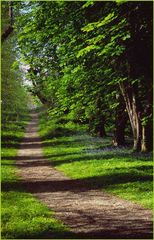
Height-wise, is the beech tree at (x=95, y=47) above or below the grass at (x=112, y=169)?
above

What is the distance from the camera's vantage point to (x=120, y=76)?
837 inches

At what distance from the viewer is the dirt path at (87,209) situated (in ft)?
40.1

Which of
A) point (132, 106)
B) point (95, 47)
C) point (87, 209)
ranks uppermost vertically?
point (95, 47)

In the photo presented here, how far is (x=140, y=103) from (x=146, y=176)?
6988 mm

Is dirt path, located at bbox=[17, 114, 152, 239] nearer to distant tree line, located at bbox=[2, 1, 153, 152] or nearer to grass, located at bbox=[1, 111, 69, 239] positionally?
grass, located at bbox=[1, 111, 69, 239]

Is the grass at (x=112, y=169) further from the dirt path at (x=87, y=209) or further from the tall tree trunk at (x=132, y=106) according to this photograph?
the tall tree trunk at (x=132, y=106)

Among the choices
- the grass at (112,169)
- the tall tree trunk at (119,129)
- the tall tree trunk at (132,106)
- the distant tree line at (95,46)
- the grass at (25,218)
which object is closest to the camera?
the grass at (25,218)

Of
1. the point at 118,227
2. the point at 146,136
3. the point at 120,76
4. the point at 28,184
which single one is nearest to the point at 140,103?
the point at 146,136

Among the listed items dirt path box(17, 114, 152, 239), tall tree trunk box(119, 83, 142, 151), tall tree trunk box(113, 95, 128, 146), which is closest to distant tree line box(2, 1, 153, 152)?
tall tree trunk box(119, 83, 142, 151)

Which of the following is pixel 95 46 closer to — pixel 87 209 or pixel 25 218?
pixel 87 209

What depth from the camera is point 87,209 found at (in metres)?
15.4

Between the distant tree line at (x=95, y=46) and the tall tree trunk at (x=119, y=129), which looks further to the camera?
the tall tree trunk at (x=119, y=129)

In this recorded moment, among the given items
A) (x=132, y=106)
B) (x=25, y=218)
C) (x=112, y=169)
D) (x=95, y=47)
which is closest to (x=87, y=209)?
(x=25, y=218)

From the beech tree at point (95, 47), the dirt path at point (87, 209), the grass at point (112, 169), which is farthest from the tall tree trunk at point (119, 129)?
the dirt path at point (87, 209)
